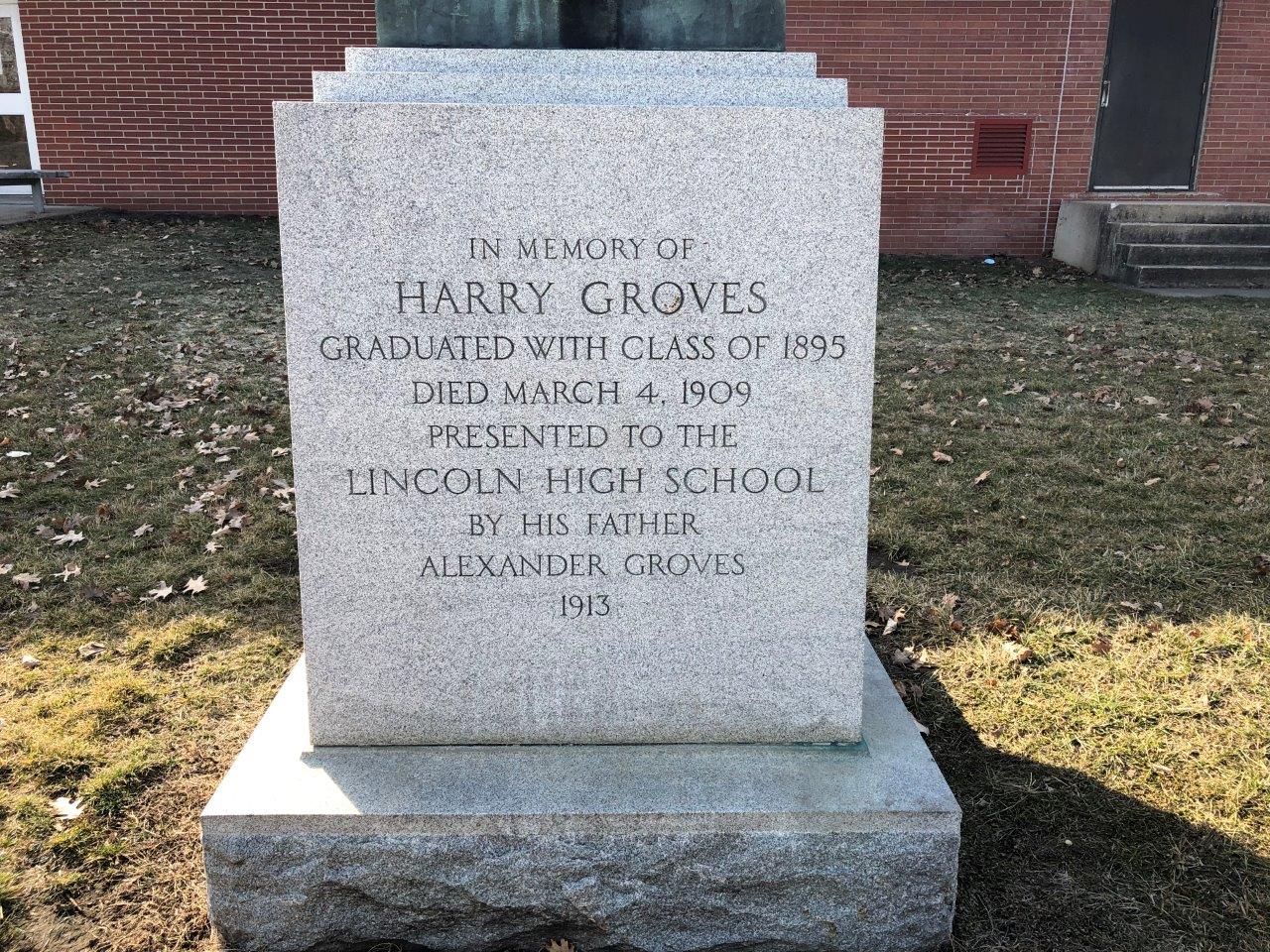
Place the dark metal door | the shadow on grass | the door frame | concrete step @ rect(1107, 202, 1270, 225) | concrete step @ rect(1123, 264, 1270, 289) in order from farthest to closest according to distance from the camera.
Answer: the dark metal door, the door frame, concrete step @ rect(1107, 202, 1270, 225), concrete step @ rect(1123, 264, 1270, 289), the shadow on grass

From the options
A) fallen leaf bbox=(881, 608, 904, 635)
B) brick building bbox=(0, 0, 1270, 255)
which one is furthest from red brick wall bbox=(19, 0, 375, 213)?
fallen leaf bbox=(881, 608, 904, 635)

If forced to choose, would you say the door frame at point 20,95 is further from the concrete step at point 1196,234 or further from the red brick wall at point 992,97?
the concrete step at point 1196,234

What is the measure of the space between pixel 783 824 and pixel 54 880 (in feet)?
6.05

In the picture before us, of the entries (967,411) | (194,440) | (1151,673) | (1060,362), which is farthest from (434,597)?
(1060,362)

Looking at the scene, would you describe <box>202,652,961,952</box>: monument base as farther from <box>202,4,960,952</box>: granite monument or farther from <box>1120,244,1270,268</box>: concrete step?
<box>1120,244,1270,268</box>: concrete step

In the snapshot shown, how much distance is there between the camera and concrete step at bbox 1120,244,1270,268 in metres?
10.9

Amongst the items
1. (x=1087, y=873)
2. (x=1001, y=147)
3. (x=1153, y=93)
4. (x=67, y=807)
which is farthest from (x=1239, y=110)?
(x=67, y=807)

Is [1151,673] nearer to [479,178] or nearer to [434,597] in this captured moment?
[434,597]

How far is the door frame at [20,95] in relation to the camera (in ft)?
38.2

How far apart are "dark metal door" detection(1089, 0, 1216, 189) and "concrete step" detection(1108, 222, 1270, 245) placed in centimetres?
140

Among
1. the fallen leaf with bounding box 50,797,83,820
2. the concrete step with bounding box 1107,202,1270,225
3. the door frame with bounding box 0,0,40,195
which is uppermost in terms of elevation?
the door frame with bounding box 0,0,40,195

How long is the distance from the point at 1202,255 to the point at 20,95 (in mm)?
12299

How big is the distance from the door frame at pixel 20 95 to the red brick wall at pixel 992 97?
26.2ft

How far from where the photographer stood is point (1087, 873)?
9.36ft
